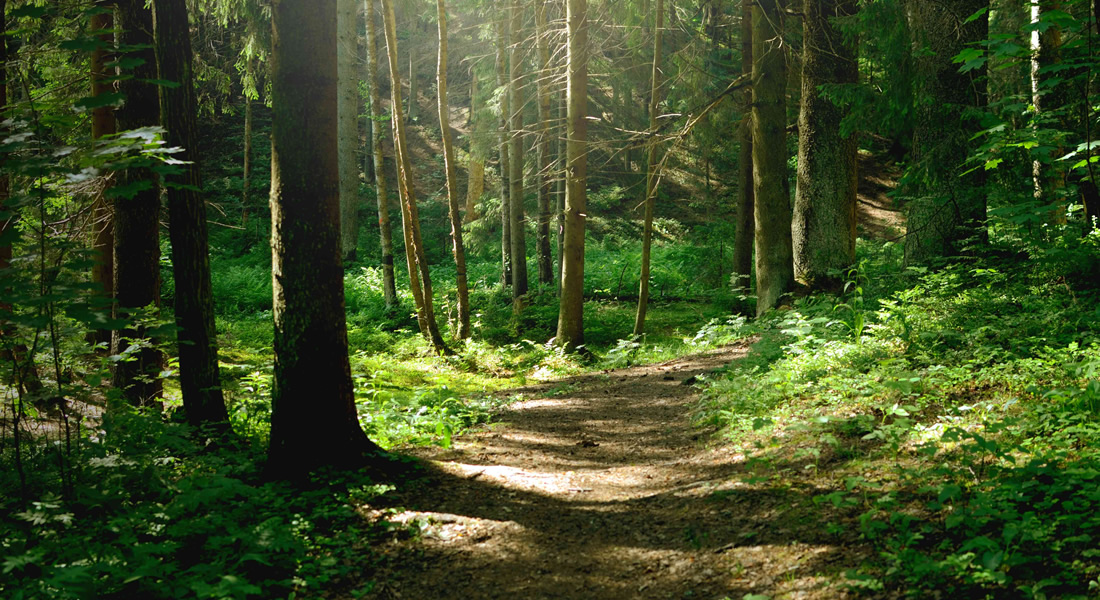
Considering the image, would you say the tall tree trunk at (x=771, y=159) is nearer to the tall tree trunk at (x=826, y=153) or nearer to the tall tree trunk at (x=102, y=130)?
the tall tree trunk at (x=826, y=153)

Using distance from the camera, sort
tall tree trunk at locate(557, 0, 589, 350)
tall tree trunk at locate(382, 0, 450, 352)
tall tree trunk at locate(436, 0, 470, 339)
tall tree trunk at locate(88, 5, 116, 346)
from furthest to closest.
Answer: tall tree trunk at locate(436, 0, 470, 339) → tall tree trunk at locate(382, 0, 450, 352) → tall tree trunk at locate(557, 0, 589, 350) → tall tree trunk at locate(88, 5, 116, 346)

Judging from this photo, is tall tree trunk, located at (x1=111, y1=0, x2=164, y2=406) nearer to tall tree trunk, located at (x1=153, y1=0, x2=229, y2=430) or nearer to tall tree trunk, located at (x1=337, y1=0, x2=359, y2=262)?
tall tree trunk, located at (x1=153, y1=0, x2=229, y2=430)

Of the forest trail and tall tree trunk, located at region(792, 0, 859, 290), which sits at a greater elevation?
tall tree trunk, located at region(792, 0, 859, 290)

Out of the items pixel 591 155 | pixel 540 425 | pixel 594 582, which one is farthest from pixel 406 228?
pixel 591 155

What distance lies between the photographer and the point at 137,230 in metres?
7.05

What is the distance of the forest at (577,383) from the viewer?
139 inches

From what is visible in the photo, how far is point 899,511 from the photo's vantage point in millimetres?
3479

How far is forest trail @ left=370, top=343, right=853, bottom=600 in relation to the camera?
358 centimetres

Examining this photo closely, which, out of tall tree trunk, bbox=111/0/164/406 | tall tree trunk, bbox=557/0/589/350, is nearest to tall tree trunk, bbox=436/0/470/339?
tall tree trunk, bbox=557/0/589/350

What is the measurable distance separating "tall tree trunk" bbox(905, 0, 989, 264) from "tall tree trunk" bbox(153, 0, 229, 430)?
8071 millimetres

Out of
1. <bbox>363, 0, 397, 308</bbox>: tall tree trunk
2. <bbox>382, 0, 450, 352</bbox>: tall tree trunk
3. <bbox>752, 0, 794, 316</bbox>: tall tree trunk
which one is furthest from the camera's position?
<bbox>363, 0, 397, 308</bbox>: tall tree trunk

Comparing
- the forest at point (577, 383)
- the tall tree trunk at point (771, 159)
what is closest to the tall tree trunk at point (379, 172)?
the forest at point (577, 383)

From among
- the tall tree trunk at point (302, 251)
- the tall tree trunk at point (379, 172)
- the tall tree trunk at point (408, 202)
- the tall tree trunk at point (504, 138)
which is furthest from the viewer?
the tall tree trunk at point (504, 138)

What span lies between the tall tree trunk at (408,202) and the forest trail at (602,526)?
22.6 ft
